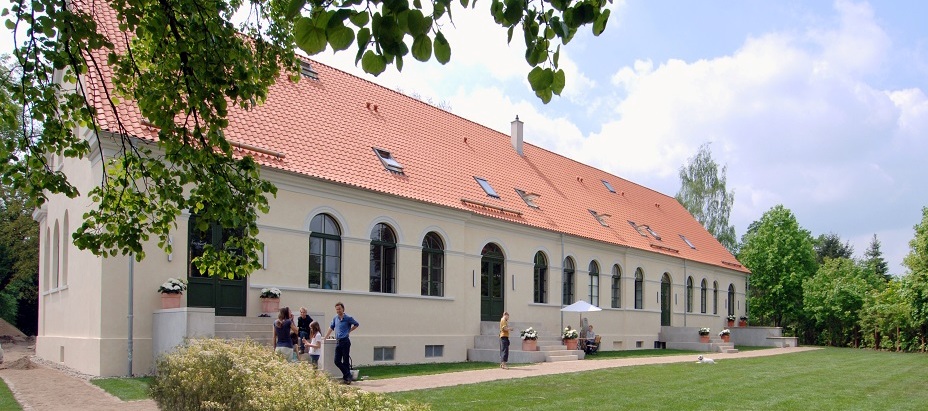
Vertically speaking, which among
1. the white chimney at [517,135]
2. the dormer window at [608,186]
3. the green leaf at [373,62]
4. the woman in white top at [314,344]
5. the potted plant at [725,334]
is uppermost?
the white chimney at [517,135]

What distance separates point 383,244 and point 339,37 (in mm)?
17243

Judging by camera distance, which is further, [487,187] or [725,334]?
[725,334]

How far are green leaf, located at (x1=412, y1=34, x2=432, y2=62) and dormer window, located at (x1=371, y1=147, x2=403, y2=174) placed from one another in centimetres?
1822

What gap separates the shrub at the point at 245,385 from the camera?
6051mm

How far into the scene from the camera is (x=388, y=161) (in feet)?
73.7

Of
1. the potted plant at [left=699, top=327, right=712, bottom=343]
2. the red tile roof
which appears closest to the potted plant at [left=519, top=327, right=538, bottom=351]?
the red tile roof

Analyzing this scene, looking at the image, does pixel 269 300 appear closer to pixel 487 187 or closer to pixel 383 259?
pixel 383 259

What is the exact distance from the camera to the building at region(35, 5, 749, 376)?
1677 cm

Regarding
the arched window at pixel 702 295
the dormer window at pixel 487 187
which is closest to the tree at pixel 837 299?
the arched window at pixel 702 295

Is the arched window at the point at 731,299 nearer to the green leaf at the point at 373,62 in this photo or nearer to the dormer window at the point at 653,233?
the dormer window at the point at 653,233

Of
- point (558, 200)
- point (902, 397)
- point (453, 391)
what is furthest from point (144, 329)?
point (558, 200)

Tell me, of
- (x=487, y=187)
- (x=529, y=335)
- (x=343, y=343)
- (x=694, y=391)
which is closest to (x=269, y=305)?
(x=343, y=343)

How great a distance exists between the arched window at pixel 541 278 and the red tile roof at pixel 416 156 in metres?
1.18

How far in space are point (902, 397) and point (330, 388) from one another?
1346 cm
